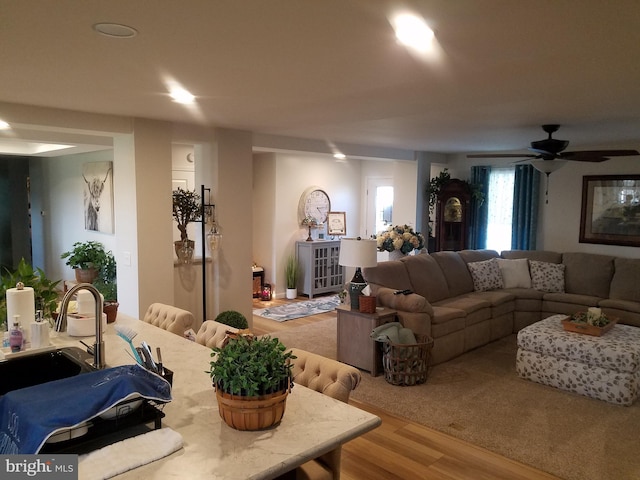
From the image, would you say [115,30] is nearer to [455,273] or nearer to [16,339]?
[16,339]

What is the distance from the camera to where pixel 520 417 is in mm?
3629

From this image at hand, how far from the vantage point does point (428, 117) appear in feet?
14.0

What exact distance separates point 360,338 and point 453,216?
3.73m

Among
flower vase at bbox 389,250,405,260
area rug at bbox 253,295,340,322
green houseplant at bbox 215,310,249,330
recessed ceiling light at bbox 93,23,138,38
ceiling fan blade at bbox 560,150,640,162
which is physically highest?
recessed ceiling light at bbox 93,23,138,38

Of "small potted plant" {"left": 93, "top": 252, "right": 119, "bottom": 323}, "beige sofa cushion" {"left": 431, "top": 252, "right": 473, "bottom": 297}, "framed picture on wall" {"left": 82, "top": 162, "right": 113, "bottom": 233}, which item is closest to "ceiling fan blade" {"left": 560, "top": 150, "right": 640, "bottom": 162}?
"beige sofa cushion" {"left": 431, "top": 252, "right": 473, "bottom": 297}

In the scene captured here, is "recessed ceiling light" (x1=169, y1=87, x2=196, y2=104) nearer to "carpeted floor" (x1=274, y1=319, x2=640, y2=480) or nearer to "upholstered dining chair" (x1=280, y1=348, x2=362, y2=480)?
"upholstered dining chair" (x1=280, y1=348, x2=362, y2=480)

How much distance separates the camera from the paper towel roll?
2.30 metres

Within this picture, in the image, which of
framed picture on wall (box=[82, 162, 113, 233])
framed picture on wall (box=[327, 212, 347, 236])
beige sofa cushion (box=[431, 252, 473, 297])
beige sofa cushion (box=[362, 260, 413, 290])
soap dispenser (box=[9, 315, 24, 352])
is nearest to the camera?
soap dispenser (box=[9, 315, 24, 352])

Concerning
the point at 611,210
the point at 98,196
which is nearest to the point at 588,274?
the point at 611,210

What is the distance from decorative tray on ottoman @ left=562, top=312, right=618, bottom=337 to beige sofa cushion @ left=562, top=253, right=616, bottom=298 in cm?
144

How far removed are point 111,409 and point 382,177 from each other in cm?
779

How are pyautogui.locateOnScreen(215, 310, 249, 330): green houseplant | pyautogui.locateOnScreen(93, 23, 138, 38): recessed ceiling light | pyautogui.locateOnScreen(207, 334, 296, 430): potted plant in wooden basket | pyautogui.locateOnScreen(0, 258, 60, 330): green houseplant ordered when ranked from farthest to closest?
pyautogui.locateOnScreen(215, 310, 249, 330): green houseplant < pyautogui.locateOnScreen(0, 258, 60, 330): green houseplant < pyautogui.locateOnScreen(93, 23, 138, 38): recessed ceiling light < pyautogui.locateOnScreen(207, 334, 296, 430): potted plant in wooden basket

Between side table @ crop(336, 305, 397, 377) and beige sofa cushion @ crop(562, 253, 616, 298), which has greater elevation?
beige sofa cushion @ crop(562, 253, 616, 298)

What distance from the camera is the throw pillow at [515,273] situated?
20.2 feet
